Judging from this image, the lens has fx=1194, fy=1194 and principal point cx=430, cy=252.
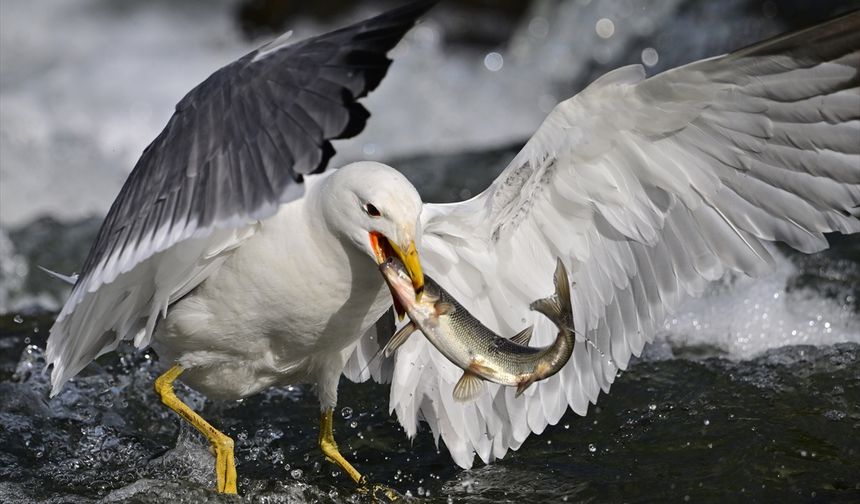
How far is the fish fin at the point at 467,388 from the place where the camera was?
3885 mm

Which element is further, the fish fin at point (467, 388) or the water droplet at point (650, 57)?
the water droplet at point (650, 57)

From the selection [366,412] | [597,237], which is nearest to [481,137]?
→ [366,412]

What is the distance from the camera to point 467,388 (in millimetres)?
3959

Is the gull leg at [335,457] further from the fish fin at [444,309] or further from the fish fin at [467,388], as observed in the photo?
the fish fin at [444,309]

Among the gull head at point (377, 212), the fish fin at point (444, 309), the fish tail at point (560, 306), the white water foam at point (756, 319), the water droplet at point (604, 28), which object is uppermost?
the gull head at point (377, 212)

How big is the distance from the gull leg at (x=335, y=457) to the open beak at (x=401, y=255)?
1030mm

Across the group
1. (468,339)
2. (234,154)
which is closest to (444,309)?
(468,339)

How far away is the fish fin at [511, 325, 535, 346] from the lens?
4121 millimetres

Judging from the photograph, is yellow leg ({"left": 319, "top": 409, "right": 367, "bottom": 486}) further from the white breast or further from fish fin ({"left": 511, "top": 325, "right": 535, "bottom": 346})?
fish fin ({"left": 511, "top": 325, "right": 535, "bottom": 346})

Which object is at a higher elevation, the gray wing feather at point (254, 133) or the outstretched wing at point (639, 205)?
the gray wing feather at point (254, 133)

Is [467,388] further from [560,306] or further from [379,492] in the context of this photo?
[379,492]

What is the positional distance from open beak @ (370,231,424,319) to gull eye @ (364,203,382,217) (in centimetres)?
7

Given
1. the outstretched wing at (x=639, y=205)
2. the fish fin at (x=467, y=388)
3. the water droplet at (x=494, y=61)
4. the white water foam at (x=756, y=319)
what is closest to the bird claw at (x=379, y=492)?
the outstretched wing at (x=639, y=205)

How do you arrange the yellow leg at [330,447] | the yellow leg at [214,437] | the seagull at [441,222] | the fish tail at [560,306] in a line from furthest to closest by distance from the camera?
1. the yellow leg at [330,447]
2. the yellow leg at [214,437]
3. the fish tail at [560,306]
4. the seagull at [441,222]
